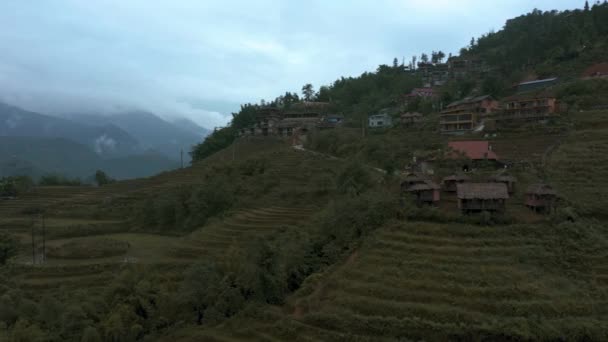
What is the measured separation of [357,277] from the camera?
20156 millimetres

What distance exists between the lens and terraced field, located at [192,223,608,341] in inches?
639

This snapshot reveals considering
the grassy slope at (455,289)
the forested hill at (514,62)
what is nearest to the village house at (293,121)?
the forested hill at (514,62)

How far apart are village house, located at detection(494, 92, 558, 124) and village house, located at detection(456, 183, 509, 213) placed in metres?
24.6

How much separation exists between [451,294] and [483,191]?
865 cm

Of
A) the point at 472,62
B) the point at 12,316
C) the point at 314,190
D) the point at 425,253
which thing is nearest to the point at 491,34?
the point at 472,62

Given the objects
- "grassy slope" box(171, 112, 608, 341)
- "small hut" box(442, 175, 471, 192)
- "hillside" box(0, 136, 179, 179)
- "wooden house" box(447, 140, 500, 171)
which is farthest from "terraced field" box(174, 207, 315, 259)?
"hillside" box(0, 136, 179, 179)

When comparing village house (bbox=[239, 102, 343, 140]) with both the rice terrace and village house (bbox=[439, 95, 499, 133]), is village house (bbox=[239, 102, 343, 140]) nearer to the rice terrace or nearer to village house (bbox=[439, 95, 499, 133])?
the rice terrace

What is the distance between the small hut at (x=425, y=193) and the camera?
25.7 metres

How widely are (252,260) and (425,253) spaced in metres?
9.85

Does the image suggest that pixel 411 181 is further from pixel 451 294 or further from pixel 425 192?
pixel 451 294

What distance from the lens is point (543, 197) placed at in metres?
24.1

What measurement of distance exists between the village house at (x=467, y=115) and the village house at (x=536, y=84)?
1046 centimetres

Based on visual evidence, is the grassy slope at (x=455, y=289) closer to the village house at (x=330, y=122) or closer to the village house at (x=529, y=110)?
the village house at (x=529, y=110)

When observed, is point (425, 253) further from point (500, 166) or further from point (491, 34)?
point (491, 34)
